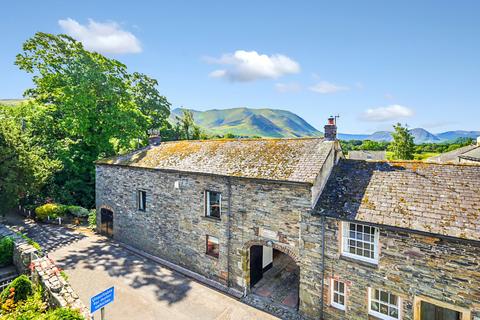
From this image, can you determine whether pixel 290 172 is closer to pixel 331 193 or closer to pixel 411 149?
pixel 331 193

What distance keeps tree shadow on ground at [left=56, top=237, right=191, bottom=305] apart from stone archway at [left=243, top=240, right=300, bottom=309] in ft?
11.5

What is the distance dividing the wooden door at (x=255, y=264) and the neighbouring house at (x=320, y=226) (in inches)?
2.3

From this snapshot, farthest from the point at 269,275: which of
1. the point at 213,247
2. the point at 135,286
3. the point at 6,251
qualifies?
the point at 6,251

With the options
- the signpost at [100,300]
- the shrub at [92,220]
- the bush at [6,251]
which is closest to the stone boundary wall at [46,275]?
the bush at [6,251]

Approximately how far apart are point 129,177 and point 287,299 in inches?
523

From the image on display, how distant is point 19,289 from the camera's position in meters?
11.6

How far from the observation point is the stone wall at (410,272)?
8398 mm

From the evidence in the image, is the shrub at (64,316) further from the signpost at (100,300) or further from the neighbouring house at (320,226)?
the neighbouring house at (320,226)

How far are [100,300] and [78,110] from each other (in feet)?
67.9

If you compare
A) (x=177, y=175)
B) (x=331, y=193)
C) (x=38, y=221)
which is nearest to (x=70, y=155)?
(x=38, y=221)

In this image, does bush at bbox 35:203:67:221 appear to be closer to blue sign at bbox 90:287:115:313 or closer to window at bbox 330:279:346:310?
blue sign at bbox 90:287:115:313

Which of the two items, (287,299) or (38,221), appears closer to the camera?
(287,299)

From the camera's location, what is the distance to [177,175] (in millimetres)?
16109

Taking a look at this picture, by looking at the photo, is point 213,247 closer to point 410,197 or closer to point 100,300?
point 100,300
